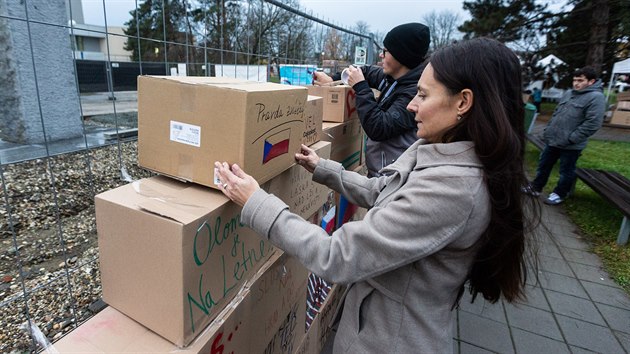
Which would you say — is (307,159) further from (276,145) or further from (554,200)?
(554,200)

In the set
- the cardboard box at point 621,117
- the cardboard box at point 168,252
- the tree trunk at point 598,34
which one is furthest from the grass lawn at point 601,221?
the cardboard box at point 621,117

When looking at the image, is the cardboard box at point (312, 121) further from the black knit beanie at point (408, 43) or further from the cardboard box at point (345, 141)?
the black knit beanie at point (408, 43)

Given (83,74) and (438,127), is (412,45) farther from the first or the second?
(83,74)

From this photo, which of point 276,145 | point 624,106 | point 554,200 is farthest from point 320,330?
point 624,106

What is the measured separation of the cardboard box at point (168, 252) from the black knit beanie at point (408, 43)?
138cm

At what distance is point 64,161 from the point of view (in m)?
2.70

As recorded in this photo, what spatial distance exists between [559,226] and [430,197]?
4473 mm

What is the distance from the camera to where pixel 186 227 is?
863 millimetres

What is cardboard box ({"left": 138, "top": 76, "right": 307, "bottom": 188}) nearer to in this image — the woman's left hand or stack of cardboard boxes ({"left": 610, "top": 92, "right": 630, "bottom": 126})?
the woman's left hand

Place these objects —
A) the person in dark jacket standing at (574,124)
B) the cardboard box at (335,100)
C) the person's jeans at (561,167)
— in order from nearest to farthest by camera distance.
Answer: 1. the cardboard box at (335,100)
2. the person in dark jacket standing at (574,124)
3. the person's jeans at (561,167)

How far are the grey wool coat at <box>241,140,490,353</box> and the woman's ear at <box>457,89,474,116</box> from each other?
0.09 meters

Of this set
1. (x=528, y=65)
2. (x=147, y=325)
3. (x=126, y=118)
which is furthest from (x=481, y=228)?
(x=528, y=65)

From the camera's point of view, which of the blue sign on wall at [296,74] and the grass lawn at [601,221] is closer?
the blue sign on wall at [296,74]

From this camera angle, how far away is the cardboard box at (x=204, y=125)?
1.00 m
